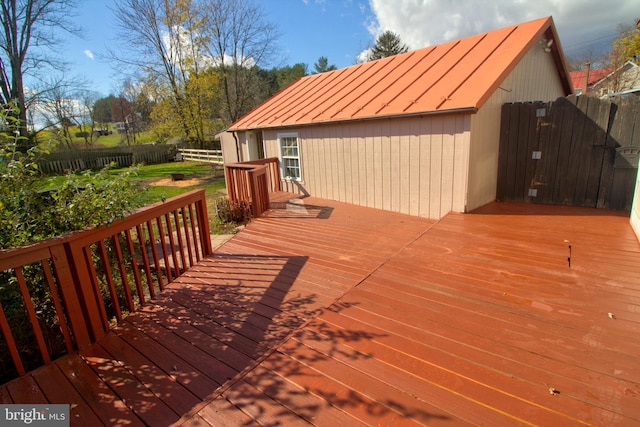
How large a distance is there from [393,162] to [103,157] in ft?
72.4

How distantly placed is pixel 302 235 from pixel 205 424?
11.9 feet

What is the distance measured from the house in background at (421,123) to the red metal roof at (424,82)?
0.09ft

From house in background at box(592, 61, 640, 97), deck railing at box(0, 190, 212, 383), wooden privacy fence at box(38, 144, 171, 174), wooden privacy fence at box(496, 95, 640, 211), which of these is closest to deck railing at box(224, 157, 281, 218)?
deck railing at box(0, 190, 212, 383)

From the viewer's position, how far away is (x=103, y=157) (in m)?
21.2

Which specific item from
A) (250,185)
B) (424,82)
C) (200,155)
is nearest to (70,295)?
(250,185)

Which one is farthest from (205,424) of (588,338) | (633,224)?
(633,224)

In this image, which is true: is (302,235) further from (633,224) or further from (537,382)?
(633,224)

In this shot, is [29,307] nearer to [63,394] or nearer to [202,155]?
[63,394]

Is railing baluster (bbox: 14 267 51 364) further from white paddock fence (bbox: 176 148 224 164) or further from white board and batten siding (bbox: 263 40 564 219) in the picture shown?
white paddock fence (bbox: 176 148 224 164)

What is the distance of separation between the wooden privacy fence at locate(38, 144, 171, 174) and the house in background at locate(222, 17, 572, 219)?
612 inches

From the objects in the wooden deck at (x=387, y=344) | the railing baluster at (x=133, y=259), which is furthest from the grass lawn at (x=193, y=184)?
the wooden deck at (x=387, y=344)

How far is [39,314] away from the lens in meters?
2.78

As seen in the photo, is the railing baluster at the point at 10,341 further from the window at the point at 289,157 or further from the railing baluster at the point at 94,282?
the window at the point at 289,157

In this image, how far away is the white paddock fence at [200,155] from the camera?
19.2m
